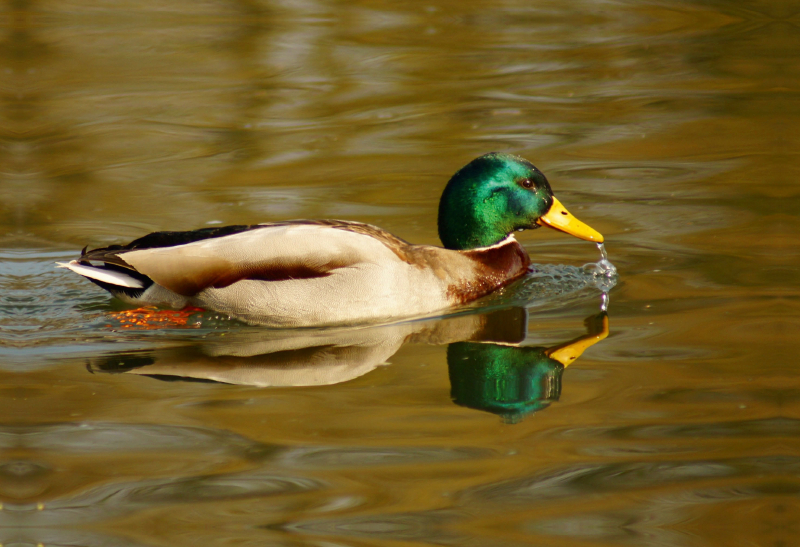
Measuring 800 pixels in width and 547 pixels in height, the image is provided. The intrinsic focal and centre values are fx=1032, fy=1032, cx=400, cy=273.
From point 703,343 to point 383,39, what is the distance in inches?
385

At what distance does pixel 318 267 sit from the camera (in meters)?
6.70

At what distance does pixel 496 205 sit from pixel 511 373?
181cm

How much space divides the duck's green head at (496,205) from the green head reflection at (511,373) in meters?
1.05

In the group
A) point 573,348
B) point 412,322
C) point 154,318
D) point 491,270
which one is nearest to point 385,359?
point 412,322

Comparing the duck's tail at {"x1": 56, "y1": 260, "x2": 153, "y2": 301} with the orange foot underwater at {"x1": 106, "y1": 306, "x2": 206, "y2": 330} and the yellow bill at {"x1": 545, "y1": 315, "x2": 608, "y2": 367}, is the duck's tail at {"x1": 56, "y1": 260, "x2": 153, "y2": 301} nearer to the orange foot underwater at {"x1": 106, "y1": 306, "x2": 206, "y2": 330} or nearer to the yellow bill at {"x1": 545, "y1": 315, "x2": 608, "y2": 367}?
the orange foot underwater at {"x1": 106, "y1": 306, "x2": 206, "y2": 330}

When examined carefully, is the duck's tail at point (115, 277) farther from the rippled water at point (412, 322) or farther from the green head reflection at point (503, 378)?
the green head reflection at point (503, 378)

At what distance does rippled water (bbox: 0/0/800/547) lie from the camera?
449 centimetres

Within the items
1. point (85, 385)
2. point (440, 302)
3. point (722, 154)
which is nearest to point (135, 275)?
point (85, 385)

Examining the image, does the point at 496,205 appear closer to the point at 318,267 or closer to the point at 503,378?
the point at 318,267

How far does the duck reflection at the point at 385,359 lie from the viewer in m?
5.73

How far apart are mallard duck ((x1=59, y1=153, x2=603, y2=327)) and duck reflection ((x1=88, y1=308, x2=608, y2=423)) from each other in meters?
0.17

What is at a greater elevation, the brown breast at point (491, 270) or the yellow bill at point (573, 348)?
the brown breast at point (491, 270)

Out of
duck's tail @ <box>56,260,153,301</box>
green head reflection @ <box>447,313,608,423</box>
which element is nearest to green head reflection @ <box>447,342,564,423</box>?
green head reflection @ <box>447,313,608,423</box>

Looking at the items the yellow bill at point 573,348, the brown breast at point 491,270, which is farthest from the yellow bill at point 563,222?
the yellow bill at point 573,348
